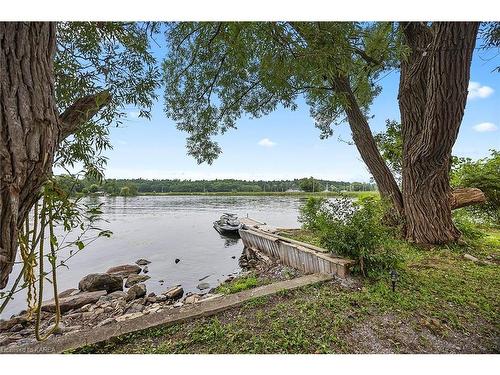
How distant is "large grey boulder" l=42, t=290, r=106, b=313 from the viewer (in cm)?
267

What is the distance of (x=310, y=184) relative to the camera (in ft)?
8.51

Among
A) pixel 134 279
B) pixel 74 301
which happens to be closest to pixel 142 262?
pixel 134 279

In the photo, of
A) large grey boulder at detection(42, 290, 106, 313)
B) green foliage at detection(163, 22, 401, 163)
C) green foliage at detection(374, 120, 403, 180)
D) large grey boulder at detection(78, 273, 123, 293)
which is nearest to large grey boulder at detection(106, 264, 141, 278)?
large grey boulder at detection(78, 273, 123, 293)

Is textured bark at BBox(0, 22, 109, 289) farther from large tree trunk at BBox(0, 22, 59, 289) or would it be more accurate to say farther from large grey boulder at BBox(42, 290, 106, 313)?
large grey boulder at BBox(42, 290, 106, 313)

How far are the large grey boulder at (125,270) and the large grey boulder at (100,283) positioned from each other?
0.38m

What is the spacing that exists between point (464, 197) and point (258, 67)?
298 cm

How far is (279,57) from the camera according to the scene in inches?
61.9

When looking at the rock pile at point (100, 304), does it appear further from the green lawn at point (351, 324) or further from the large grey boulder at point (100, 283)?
the green lawn at point (351, 324)

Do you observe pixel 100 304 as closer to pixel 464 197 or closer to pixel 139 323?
pixel 139 323

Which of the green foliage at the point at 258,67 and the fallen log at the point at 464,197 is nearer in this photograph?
the green foliage at the point at 258,67

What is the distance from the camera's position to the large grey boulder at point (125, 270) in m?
4.00

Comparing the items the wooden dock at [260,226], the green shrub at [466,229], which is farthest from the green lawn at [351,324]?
the wooden dock at [260,226]
